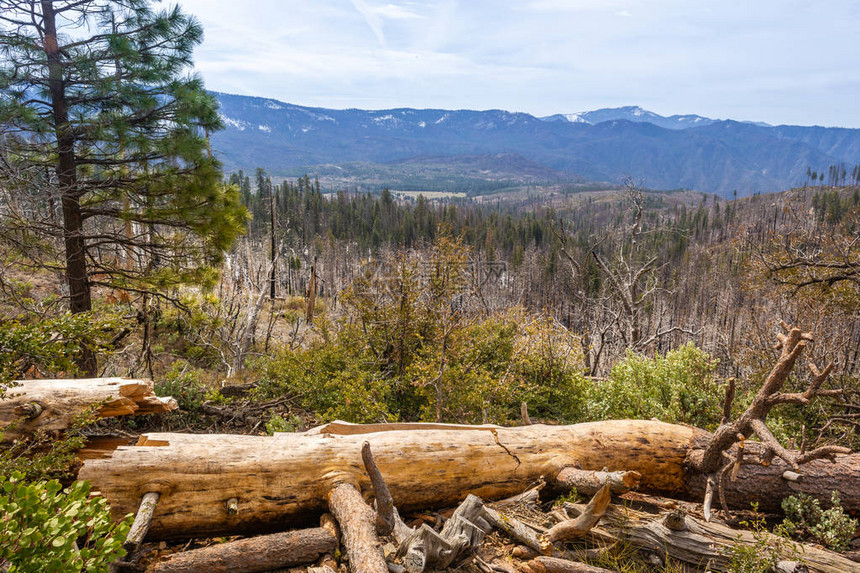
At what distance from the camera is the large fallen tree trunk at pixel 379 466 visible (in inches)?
180

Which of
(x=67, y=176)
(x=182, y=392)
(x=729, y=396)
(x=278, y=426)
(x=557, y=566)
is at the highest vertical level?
(x=67, y=176)

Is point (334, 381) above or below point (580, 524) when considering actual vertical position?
below

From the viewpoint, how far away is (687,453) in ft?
19.4

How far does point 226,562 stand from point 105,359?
9074mm

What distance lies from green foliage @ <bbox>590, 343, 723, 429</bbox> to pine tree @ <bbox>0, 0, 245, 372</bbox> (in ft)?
28.9

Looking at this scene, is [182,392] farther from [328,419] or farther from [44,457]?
[44,457]

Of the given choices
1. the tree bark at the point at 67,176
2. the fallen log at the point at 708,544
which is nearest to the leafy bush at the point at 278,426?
the tree bark at the point at 67,176

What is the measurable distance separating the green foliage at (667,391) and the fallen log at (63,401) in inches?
340

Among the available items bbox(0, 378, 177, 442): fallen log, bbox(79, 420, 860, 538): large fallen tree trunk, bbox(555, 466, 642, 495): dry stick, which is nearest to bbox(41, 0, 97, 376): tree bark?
bbox(0, 378, 177, 442): fallen log

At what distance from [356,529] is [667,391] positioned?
7.80 meters

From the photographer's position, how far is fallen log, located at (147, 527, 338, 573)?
12.7ft

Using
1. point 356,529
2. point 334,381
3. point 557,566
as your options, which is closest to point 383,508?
point 356,529

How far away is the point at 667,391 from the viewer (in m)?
9.36

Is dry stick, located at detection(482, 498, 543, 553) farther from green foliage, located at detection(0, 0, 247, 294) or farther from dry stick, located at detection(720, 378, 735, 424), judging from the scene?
green foliage, located at detection(0, 0, 247, 294)
